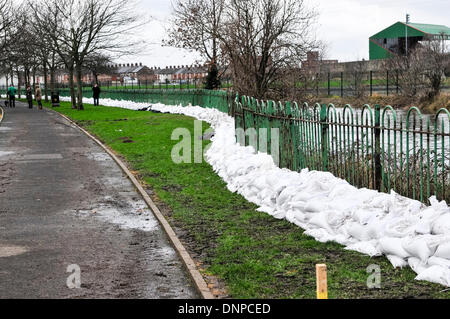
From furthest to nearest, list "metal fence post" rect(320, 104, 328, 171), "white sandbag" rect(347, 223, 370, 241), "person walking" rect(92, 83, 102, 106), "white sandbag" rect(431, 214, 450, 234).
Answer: "person walking" rect(92, 83, 102, 106) → "metal fence post" rect(320, 104, 328, 171) → "white sandbag" rect(347, 223, 370, 241) → "white sandbag" rect(431, 214, 450, 234)

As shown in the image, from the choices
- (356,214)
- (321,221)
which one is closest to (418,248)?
(356,214)

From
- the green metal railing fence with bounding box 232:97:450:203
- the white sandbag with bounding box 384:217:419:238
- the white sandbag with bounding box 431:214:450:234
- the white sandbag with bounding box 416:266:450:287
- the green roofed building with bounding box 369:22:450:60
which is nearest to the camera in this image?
the white sandbag with bounding box 416:266:450:287

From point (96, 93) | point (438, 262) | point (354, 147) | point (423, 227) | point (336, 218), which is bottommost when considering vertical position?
point (438, 262)

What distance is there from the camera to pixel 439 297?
5332mm

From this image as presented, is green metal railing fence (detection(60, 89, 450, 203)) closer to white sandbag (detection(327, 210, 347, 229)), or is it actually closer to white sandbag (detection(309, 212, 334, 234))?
white sandbag (detection(327, 210, 347, 229))

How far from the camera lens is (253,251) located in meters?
7.18

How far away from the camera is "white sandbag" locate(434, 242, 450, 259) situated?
5.77 m

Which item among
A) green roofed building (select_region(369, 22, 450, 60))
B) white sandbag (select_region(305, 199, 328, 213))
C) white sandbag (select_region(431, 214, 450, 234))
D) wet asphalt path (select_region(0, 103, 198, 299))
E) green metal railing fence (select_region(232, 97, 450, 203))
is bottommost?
wet asphalt path (select_region(0, 103, 198, 299))

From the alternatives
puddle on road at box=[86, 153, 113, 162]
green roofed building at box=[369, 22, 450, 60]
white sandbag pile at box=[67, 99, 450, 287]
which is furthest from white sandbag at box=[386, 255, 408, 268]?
green roofed building at box=[369, 22, 450, 60]

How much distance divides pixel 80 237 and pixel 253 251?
8.24ft

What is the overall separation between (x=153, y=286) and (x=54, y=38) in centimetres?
3493

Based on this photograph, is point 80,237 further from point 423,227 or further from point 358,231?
point 423,227

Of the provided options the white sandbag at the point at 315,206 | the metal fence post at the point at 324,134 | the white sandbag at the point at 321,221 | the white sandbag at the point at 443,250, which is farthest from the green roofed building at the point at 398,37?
the white sandbag at the point at 443,250

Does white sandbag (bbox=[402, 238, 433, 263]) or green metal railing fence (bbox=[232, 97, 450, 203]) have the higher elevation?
green metal railing fence (bbox=[232, 97, 450, 203])
